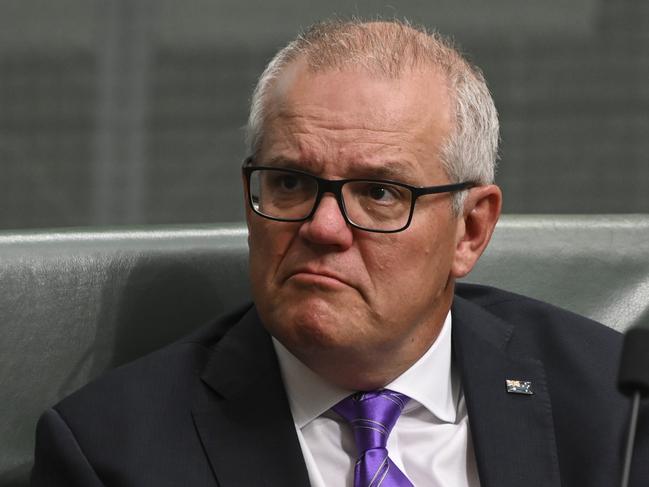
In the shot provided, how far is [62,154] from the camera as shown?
13.5ft

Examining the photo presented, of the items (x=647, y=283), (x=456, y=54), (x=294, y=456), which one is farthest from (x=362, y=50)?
(x=647, y=283)

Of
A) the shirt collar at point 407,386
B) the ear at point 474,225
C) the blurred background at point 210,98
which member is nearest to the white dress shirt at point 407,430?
the shirt collar at point 407,386

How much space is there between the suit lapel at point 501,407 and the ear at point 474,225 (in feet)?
0.46

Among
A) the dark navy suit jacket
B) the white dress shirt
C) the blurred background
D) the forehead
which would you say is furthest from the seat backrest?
the blurred background

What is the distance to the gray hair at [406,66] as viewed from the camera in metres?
1.96

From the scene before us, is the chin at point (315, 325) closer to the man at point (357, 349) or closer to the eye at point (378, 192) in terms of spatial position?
the man at point (357, 349)

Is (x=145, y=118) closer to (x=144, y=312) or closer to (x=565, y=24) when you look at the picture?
(x=565, y=24)

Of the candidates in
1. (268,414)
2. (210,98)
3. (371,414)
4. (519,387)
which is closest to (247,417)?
(268,414)

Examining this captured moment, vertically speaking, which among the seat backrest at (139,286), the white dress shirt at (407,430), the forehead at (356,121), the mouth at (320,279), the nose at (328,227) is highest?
the forehead at (356,121)

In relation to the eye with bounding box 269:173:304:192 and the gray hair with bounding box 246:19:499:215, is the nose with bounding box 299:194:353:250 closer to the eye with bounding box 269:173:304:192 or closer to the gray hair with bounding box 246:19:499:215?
the eye with bounding box 269:173:304:192

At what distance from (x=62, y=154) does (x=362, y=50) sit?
2.32 meters

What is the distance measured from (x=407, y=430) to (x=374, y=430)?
11cm

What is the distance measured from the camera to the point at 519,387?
2102 mm

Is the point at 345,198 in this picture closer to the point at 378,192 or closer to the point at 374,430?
the point at 378,192
